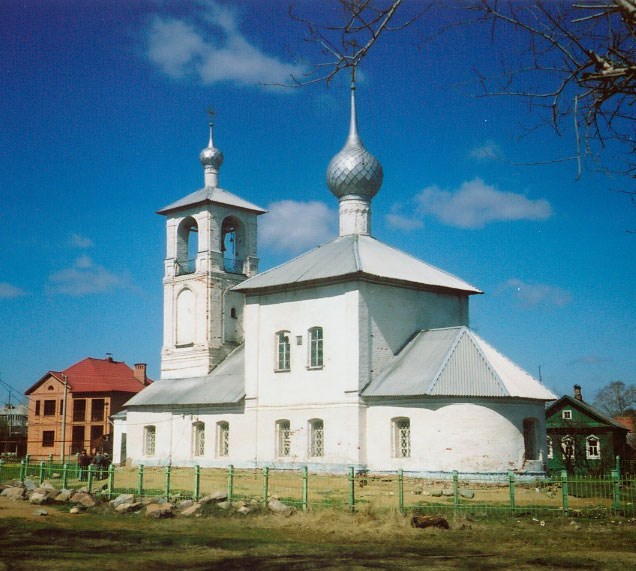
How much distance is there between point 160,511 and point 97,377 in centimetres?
3705

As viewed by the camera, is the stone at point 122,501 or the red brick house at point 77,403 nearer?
the stone at point 122,501

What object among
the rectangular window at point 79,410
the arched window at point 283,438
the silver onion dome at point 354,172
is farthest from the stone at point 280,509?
the rectangular window at point 79,410

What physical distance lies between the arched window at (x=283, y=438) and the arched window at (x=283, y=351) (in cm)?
188

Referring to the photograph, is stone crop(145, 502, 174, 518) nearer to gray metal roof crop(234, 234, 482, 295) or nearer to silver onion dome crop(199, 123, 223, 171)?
gray metal roof crop(234, 234, 482, 295)

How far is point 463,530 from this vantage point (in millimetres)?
14922

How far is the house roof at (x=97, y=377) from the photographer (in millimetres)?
51562

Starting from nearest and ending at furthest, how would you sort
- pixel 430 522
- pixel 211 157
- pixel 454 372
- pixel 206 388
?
pixel 430 522 → pixel 454 372 → pixel 206 388 → pixel 211 157

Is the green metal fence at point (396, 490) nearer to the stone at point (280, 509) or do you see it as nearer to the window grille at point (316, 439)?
the stone at point (280, 509)

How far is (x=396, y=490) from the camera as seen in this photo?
74.9 ft

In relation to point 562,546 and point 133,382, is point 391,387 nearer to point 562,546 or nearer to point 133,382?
point 562,546

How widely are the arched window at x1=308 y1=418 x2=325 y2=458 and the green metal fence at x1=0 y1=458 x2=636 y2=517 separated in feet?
2.94

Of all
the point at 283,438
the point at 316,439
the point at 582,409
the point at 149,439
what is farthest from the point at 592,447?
the point at 149,439

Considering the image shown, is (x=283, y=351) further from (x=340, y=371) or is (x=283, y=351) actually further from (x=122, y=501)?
(x=122, y=501)

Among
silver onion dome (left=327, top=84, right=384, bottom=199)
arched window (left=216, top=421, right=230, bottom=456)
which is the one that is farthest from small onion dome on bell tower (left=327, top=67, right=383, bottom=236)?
arched window (left=216, top=421, right=230, bottom=456)
